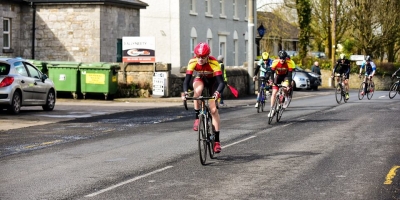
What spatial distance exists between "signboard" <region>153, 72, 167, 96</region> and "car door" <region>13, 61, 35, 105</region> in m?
9.09

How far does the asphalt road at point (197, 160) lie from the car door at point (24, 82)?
3.42 m

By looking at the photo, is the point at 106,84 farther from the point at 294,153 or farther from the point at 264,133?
the point at 294,153

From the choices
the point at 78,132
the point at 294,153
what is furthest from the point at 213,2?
the point at 294,153

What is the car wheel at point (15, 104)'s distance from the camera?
79.9 feet

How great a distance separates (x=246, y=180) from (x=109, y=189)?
184 centimetres

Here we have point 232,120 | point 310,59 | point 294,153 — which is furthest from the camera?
point 310,59

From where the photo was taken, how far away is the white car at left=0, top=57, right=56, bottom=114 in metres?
24.1

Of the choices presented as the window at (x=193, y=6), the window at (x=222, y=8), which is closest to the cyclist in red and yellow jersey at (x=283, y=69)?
the window at (x=193, y=6)

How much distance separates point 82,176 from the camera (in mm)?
11562

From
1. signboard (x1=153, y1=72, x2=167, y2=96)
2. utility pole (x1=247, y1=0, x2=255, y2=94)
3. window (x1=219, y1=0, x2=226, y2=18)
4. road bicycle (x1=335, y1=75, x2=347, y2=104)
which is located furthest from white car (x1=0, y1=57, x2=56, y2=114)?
window (x1=219, y1=0, x2=226, y2=18)

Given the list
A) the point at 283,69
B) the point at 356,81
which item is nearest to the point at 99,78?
the point at 283,69

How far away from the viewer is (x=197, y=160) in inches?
521

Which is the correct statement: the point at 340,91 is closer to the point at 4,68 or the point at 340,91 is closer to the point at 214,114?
the point at 4,68

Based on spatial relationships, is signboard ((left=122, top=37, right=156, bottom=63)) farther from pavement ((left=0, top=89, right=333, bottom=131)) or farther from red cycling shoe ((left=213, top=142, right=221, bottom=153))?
red cycling shoe ((left=213, top=142, right=221, bottom=153))
